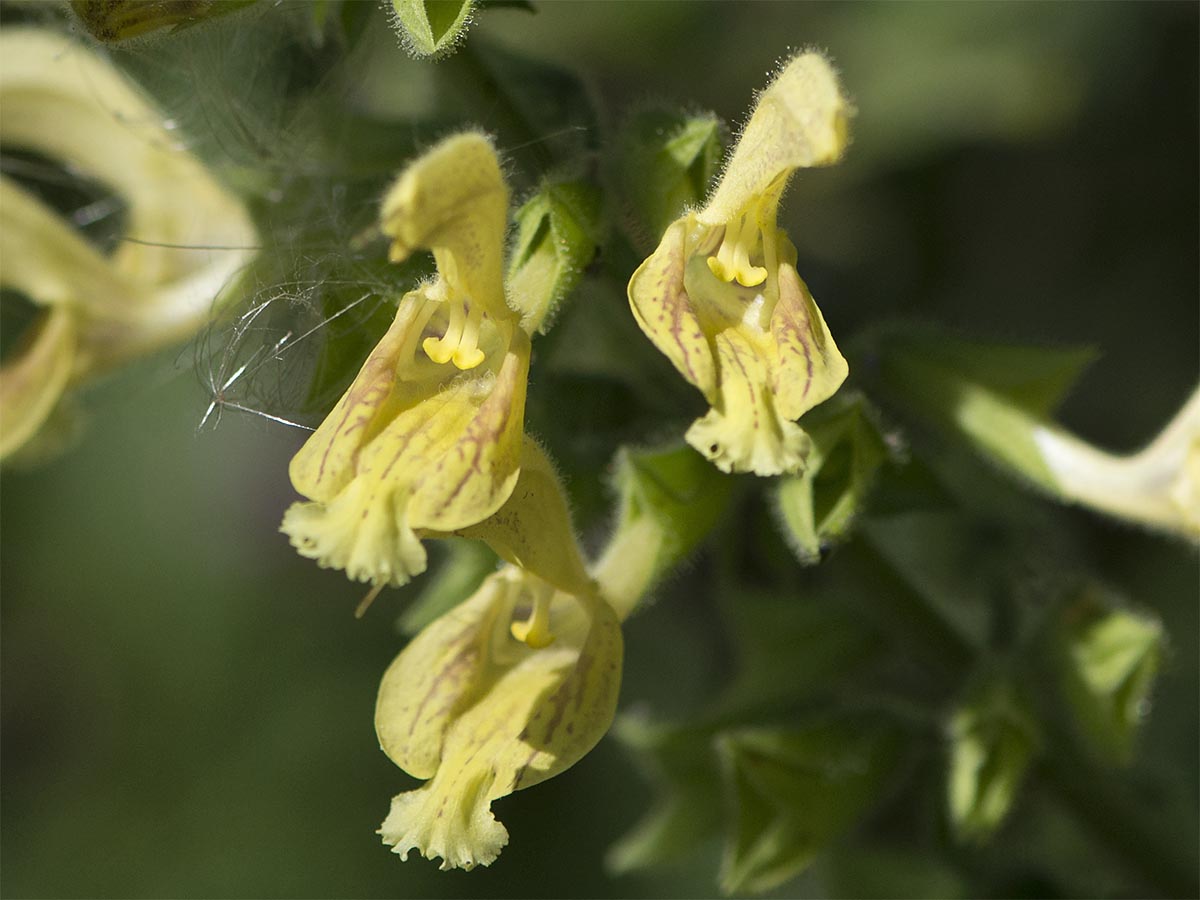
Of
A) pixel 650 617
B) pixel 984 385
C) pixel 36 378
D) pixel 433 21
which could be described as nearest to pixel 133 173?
pixel 36 378

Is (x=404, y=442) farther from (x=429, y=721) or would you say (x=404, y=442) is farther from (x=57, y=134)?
(x=57, y=134)

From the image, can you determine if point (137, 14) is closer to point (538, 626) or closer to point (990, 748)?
point (538, 626)

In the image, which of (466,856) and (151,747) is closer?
(466,856)

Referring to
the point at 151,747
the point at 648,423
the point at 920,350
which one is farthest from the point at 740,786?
the point at 151,747

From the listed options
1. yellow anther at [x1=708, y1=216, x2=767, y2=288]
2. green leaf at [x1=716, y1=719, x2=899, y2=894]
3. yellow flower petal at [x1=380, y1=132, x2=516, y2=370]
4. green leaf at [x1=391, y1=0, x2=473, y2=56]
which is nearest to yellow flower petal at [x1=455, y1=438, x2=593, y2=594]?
yellow flower petal at [x1=380, y1=132, x2=516, y2=370]

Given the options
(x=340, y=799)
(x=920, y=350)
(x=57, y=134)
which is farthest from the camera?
(x=340, y=799)
